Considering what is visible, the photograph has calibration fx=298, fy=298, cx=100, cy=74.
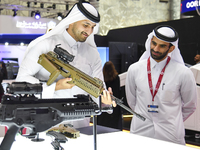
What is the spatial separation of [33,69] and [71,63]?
32cm

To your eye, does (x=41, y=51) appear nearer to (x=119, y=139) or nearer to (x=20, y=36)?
(x=119, y=139)

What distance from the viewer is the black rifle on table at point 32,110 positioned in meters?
1.19

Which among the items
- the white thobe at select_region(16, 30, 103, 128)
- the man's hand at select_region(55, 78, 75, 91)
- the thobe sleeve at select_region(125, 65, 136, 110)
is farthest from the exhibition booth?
the man's hand at select_region(55, 78, 75, 91)

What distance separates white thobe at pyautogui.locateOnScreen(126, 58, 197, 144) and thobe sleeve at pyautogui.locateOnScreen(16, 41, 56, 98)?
40.7 inches

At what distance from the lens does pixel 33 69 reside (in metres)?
2.00

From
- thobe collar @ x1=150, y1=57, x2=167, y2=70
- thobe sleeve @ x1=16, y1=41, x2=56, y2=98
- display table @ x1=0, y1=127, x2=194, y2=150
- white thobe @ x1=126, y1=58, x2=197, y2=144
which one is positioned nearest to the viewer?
display table @ x1=0, y1=127, x2=194, y2=150

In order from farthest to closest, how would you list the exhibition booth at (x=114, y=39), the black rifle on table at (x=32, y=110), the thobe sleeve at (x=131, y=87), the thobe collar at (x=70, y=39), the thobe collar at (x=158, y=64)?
the exhibition booth at (x=114, y=39)
the thobe sleeve at (x=131, y=87)
the thobe collar at (x=158, y=64)
the thobe collar at (x=70, y=39)
the black rifle on table at (x=32, y=110)

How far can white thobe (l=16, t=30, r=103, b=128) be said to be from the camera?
1.97 meters

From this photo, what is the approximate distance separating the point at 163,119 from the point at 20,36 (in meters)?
8.37

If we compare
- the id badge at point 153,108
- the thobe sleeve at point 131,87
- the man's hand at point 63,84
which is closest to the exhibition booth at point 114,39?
the thobe sleeve at point 131,87

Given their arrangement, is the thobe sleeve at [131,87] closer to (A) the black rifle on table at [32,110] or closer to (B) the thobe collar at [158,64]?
(B) the thobe collar at [158,64]

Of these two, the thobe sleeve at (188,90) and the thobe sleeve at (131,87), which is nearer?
the thobe sleeve at (188,90)

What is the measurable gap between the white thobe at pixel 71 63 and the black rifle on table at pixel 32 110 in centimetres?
59

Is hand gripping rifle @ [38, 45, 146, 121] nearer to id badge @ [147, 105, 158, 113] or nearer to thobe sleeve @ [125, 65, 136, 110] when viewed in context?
id badge @ [147, 105, 158, 113]
